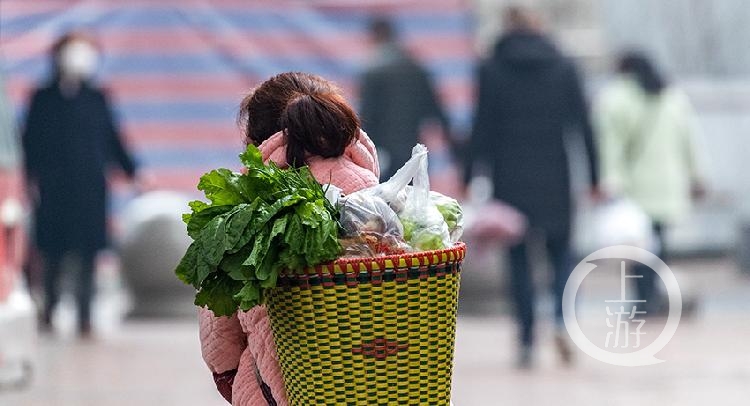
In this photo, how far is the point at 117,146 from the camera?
12.3m

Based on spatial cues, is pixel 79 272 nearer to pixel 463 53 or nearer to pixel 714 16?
pixel 463 53

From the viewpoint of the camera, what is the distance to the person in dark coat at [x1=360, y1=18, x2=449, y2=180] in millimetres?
11719

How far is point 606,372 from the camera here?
9695 millimetres

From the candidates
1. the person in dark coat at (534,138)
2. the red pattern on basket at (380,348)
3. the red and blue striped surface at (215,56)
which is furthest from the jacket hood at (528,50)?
the red pattern on basket at (380,348)

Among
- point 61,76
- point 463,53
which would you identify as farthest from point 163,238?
point 463,53

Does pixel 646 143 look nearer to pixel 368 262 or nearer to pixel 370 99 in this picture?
pixel 370 99

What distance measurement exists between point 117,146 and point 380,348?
9165mm

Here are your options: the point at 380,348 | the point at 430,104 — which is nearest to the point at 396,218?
the point at 380,348

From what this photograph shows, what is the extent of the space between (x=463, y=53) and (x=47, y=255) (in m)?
3.55

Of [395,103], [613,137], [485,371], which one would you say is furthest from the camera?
[613,137]

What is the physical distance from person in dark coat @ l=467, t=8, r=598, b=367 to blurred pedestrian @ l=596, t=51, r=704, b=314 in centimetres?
191

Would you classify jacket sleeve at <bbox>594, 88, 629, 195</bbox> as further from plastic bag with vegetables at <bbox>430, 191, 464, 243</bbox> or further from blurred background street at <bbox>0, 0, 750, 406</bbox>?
plastic bag with vegetables at <bbox>430, 191, 464, 243</bbox>

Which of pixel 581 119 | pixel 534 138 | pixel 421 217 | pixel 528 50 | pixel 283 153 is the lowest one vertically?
pixel 421 217

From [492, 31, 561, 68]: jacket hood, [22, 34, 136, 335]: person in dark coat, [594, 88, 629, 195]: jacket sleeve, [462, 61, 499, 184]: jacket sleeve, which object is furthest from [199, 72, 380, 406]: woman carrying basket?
[594, 88, 629, 195]: jacket sleeve
